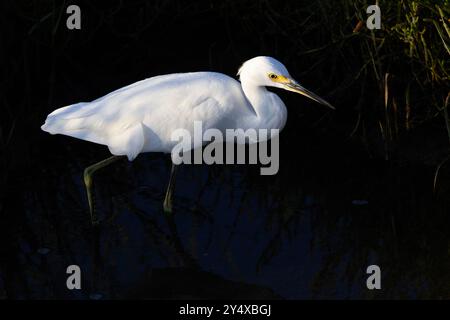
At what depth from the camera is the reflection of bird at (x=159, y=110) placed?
4.64 meters

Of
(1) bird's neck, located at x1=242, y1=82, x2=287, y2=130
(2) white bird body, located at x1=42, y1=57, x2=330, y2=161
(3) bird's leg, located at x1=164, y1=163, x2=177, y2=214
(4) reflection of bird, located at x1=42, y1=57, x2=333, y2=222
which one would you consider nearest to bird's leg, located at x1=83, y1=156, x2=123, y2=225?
(4) reflection of bird, located at x1=42, y1=57, x2=333, y2=222

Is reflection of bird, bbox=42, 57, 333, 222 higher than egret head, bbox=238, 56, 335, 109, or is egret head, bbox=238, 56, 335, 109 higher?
egret head, bbox=238, 56, 335, 109

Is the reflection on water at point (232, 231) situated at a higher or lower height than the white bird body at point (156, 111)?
lower

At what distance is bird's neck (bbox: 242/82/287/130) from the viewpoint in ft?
15.9

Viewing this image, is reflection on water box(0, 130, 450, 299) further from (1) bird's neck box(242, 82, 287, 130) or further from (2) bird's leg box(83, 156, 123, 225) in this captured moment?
(1) bird's neck box(242, 82, 287, 130)

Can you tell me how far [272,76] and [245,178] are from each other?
2.76 feet

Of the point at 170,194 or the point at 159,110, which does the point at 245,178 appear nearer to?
the point at 170,194

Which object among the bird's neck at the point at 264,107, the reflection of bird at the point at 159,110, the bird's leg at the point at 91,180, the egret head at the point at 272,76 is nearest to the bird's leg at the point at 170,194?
the reflection of bird at the point at 159,110

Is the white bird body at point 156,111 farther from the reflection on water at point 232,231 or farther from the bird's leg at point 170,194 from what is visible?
the reflection on water at point 232,231

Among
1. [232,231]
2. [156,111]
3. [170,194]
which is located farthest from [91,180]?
[232,231]

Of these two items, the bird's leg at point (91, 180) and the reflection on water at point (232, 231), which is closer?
the reflection on water at point (232, 231)

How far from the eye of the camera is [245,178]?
17.4ft

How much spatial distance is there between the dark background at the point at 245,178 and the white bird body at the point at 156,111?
0.45 meters

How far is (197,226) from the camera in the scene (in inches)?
189
